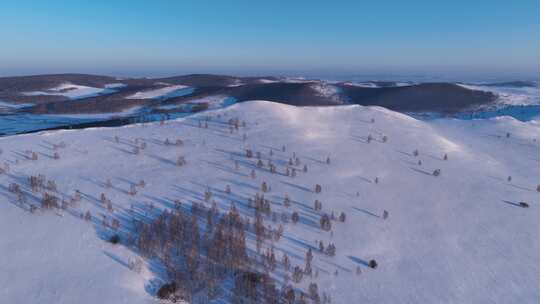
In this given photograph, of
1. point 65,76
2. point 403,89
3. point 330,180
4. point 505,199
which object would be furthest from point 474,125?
point 65,76

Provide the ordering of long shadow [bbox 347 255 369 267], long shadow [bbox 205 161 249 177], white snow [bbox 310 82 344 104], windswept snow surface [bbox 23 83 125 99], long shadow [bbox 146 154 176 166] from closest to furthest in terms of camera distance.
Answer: long shadow [bbox 347 255 369 267] → long shadow [bbox 205 161 249 177] → long shadow [bbox 146 154 176 166] → white snow [bbox 310 82 344 104] → windswept snow surface [bbox 23 83 125 99]

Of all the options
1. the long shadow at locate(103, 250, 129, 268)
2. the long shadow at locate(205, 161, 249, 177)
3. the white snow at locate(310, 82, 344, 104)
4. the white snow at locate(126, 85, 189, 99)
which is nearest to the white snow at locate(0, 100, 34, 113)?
the white snow at locate(126, 85, 189, 99)

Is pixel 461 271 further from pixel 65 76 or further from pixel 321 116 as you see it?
pixel 65 76

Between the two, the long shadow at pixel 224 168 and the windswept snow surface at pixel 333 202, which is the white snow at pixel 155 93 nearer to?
the windswept snow surface at pixel 333 202

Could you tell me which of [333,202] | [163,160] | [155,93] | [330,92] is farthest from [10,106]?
[333,202]

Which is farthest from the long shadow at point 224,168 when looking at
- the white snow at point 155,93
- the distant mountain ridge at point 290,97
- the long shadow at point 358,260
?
the white snow at point 155,93

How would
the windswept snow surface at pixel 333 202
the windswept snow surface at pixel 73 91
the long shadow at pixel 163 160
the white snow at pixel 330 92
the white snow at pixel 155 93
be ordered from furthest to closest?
the windswept snow surface at pixel 73 91 < the white snow at pixel 155 93 < the white snow at pixel 330 92 < the long shadow at pixel 163 160 < the windswept snow surface at pixel 333 202

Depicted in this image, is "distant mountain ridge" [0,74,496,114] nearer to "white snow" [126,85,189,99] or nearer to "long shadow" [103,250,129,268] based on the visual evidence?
"white snow" [126,85,189,99]

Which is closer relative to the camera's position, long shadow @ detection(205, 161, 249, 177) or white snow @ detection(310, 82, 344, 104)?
long shadow @ detection(205, 161, 249, 177)
